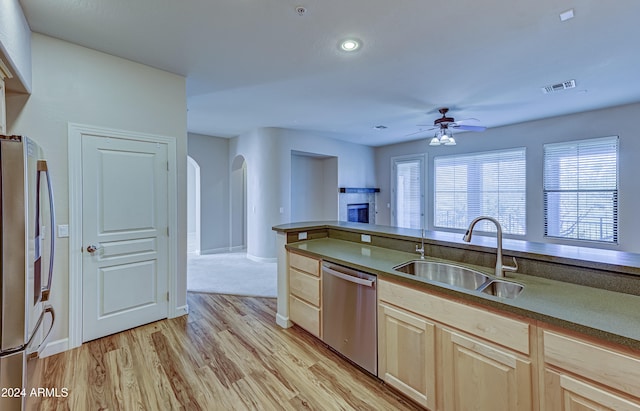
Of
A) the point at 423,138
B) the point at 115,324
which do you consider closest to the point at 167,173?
the point at 115,324

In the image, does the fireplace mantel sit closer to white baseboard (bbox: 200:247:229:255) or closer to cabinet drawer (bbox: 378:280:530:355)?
white baseboard (bbox: 200:247:229:255)

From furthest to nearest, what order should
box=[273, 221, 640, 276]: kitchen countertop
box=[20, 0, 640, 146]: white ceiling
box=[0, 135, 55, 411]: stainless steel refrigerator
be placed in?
box=[20, 0, 640, 146]: white ceiling < box=[273, 221, 640, 276]: kitchen countertop < box=[0, 135, 55, 411]: stainless steel refrigerator

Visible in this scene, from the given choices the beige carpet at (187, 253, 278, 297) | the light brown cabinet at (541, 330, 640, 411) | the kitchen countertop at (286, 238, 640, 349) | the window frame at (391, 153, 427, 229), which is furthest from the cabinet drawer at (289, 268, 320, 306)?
the window frame at (391, 153, 427, 229)

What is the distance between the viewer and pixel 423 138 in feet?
22.8

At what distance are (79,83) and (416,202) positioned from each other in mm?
6890

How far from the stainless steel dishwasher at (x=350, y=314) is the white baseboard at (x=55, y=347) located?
2375 millimetres

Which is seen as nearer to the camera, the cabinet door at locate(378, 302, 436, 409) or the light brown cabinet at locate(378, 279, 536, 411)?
the light brown cabinet at locate(378, 279, 536, 411)

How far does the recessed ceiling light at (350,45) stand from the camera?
251cm

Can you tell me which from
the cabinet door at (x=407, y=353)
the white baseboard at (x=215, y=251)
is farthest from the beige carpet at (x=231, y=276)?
the cabinet door at (x=407, y=353)

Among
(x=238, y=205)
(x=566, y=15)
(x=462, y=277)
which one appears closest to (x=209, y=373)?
(x=462, y=277)

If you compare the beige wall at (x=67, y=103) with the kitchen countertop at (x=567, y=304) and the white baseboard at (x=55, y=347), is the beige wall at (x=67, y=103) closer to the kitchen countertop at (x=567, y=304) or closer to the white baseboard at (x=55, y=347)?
the white baseboard at (x=55, y=347)

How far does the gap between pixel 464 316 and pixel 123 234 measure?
3.16 meters

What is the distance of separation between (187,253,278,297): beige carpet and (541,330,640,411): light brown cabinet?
10.6ft

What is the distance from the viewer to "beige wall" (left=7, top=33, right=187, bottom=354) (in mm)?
2369
